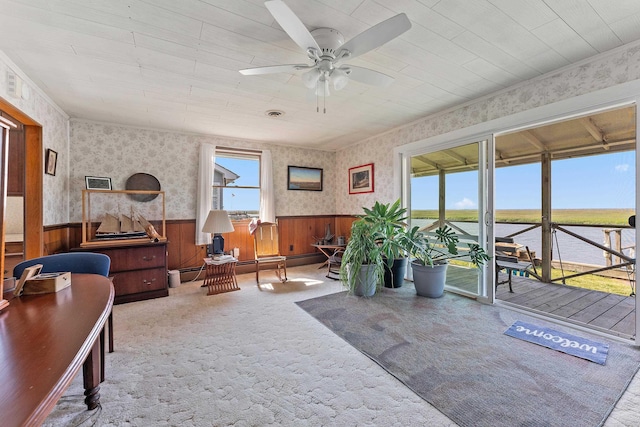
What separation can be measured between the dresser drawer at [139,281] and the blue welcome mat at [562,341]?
389 centimetres

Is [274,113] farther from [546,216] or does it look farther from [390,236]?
[546,216]

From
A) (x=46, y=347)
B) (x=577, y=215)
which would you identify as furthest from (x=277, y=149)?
(x=577, y=215)

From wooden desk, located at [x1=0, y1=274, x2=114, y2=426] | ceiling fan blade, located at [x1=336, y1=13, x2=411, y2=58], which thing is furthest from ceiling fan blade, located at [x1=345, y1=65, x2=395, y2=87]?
wooden desk, located at [x1=0, y1=274, x2=114, y2=426]

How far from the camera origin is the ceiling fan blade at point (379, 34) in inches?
55.9

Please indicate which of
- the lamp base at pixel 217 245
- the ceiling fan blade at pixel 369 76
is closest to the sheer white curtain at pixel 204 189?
the lamp base at pixel 217 245

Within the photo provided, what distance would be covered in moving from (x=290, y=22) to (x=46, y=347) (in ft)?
5.80

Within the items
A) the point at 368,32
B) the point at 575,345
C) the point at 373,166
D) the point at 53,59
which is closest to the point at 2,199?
the point at 53,59

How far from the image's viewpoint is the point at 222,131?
4.18 m

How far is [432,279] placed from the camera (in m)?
3.27

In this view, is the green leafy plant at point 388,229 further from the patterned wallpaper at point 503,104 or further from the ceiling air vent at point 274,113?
the ceiling air vent at point 274,113

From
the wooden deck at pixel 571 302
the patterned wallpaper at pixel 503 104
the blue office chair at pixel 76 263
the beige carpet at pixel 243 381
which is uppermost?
the patterned wallpaper at pixel 503 104

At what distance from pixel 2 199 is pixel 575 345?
3809 millimetres

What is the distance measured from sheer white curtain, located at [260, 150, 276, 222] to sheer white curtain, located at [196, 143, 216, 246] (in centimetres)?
88

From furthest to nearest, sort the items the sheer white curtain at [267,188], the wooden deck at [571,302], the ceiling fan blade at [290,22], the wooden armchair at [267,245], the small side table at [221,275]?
the sheer white curtain at [267,188] < the wooden armchair at [267,245] < the small side table at [221,275] < the wooden deck at [571,302] < the ceiling fan blade at [290,22]
